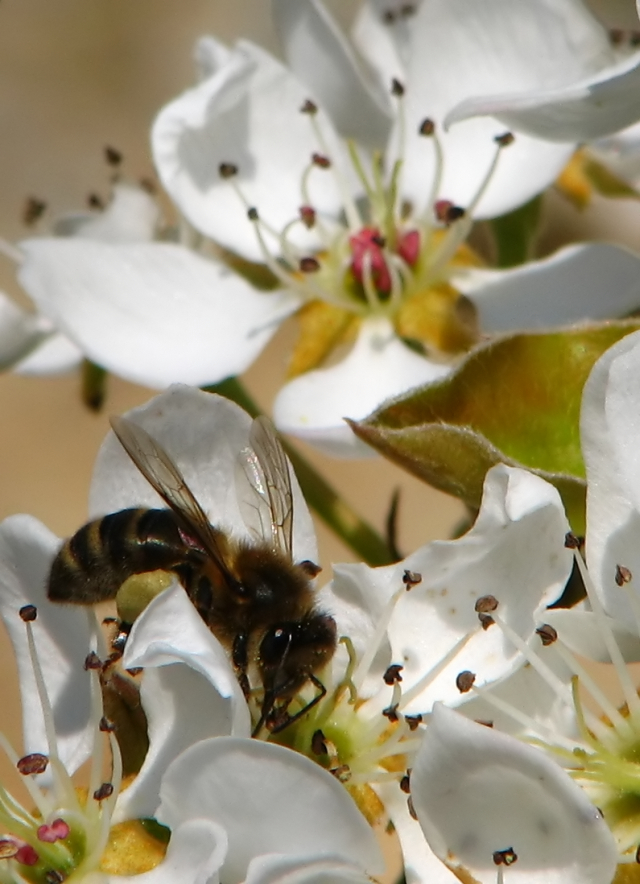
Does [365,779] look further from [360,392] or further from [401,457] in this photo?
[360,392]

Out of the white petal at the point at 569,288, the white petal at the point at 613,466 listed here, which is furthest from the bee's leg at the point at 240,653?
the white petal at the point at 569,288

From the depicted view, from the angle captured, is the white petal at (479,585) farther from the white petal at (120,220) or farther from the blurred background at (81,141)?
the blurred background at (81,141)

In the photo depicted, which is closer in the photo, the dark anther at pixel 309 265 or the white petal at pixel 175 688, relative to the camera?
the white petal at pixel 175 688

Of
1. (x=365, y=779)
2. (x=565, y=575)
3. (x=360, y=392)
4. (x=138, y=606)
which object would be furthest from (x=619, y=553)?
(x=360, y=392)

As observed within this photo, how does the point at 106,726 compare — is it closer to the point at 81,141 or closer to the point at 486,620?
the point at 486,620

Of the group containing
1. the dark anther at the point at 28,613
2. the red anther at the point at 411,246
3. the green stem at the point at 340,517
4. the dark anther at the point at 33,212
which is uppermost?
the dark anther at the point at 28,613

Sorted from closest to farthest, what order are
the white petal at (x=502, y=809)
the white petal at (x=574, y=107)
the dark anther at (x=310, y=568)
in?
the white petal at (x=502, y=809) < the white petal at (x=574, y=107) < the dark anther at (x=310, y=568)
